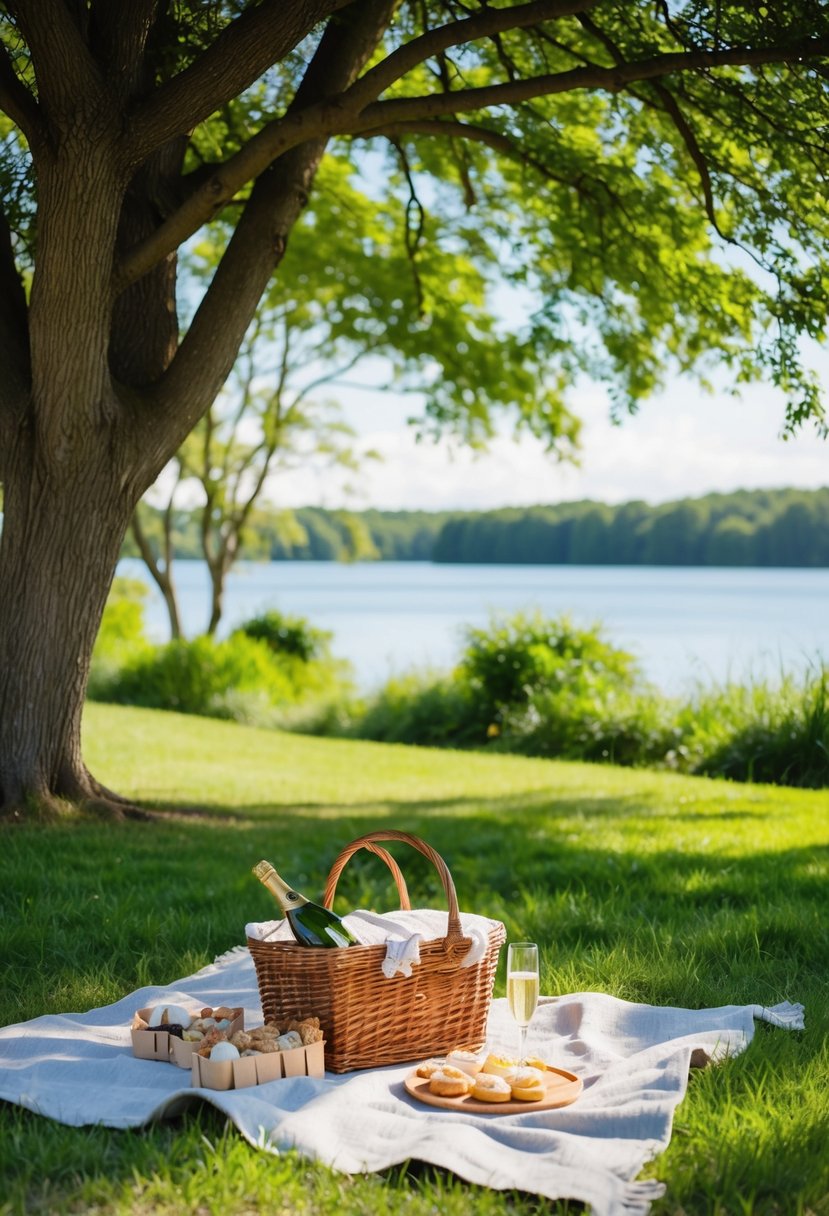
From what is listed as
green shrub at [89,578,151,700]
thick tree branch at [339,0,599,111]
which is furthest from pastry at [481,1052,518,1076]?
green shrub at [89,578,151,700]

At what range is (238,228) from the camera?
6.99 meters

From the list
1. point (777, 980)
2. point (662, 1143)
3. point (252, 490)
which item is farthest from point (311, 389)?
point (662, 1143)

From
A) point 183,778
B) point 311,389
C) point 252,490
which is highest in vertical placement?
point 311,389

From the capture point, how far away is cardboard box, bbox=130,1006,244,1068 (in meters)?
3.43

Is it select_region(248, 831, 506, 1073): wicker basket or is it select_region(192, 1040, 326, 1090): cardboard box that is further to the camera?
select_region(248, 831, 506, 1073): wicker basket

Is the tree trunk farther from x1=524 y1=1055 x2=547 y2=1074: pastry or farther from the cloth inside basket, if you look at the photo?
x1=524 y1=1055 x2=547 y2=1074: pastry

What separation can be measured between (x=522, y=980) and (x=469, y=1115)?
0.37m

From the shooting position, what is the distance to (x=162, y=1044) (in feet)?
11.4

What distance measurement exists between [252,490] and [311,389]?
8.00 ft

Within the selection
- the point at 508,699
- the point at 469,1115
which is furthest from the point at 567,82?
the point at 508,699

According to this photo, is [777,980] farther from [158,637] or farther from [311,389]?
[311,389]

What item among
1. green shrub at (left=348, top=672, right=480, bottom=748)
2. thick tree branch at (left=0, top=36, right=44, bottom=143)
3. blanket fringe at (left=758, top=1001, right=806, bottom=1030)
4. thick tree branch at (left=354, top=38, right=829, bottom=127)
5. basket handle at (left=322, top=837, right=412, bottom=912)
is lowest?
green shrub at (left=348, top=672, right=480, bottom=748)

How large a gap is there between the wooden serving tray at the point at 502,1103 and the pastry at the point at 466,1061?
0.34 ft

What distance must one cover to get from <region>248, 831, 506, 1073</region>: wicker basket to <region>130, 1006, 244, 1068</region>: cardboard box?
142 millimetres
